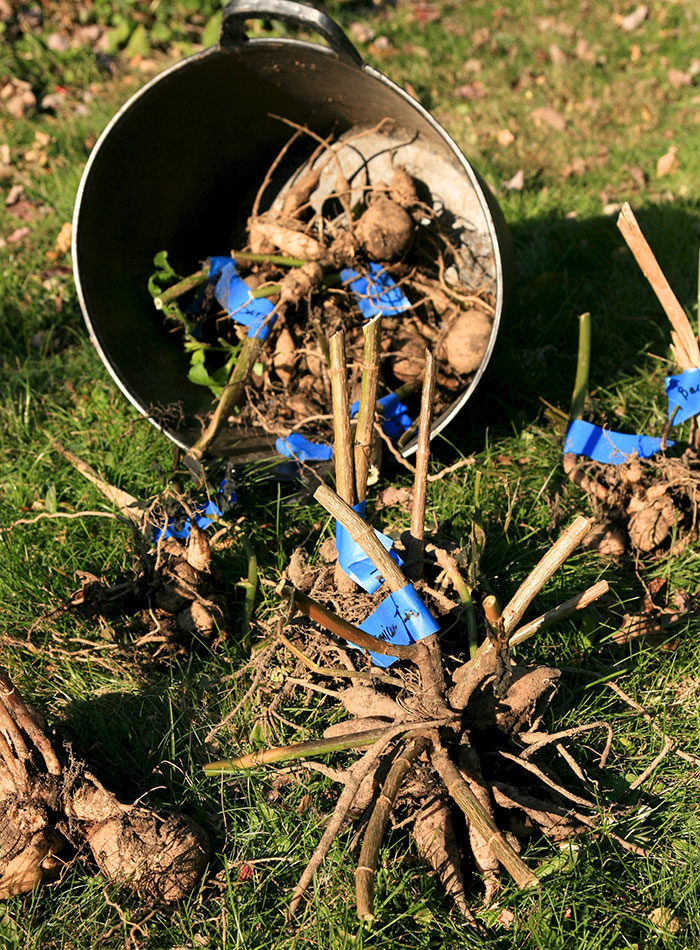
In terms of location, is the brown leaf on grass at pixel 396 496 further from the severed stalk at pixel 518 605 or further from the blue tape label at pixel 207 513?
the severed stalk at pixel 518 605

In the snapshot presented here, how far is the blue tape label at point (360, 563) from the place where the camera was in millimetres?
1821

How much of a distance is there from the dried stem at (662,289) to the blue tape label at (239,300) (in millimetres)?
1024

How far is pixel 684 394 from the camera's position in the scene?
2.25 m

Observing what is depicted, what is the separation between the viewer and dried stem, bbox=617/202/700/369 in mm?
2107

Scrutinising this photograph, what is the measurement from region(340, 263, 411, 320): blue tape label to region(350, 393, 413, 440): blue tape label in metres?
0.31

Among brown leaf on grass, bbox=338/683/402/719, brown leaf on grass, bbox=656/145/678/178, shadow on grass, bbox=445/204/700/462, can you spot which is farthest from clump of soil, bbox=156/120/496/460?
brown leaf on grass, bbox=656/145/678/178

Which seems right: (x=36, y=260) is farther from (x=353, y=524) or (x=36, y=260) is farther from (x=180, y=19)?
(x=353, y=524)

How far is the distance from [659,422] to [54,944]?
2.07m

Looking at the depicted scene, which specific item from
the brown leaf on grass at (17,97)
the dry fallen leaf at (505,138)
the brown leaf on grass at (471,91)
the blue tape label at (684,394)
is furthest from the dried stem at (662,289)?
the brown leaf on grass at (17,97)

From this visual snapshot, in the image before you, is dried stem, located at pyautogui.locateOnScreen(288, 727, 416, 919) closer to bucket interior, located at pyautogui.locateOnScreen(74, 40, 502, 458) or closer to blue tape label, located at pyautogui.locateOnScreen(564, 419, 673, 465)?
bucket interior, located at pyautogui.locateOnScreen(74, 40, 502, 458)

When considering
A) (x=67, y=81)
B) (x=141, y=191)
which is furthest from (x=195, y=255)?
(x=67, y=81)

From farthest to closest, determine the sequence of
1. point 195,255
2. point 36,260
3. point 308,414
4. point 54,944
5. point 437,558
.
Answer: point 36,260, point 195,255, point 308,414, point 437,558, point 54,944

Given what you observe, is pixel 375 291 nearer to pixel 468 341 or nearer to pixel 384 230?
pixel 384 230

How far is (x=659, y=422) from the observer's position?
8.43 ft
